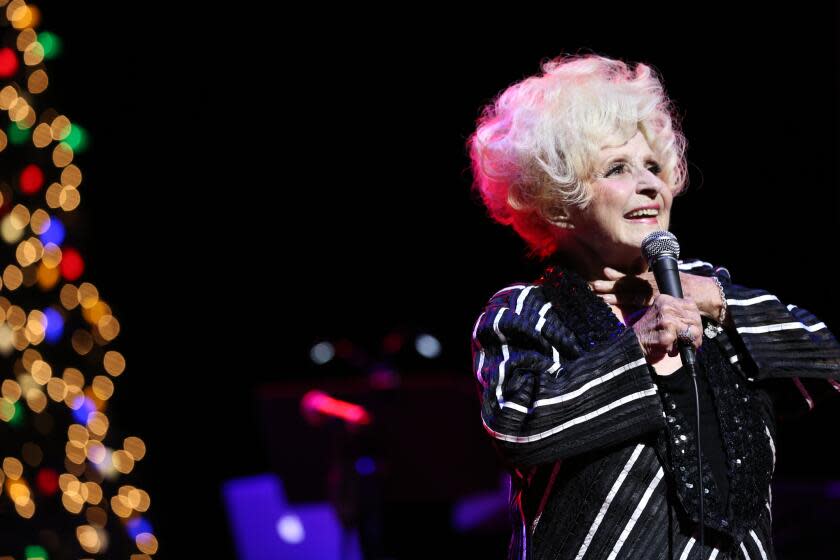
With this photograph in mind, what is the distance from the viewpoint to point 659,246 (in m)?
1.38

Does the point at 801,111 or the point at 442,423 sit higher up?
the point at 801,111

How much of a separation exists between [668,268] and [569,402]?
0.24 meters

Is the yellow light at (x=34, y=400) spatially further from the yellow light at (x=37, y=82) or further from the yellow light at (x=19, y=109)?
the yellow light at (x=37, y=82)

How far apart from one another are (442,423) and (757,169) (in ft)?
5.73

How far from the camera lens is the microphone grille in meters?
1.36

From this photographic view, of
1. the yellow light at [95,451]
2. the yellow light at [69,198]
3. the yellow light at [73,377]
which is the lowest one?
the yellow light at [95,451]

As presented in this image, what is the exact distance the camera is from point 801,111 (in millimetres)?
A: 3674

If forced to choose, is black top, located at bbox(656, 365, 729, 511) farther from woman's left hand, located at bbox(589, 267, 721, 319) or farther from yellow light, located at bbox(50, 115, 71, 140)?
yellow light, located at bbox(50, 115, 71, 140)

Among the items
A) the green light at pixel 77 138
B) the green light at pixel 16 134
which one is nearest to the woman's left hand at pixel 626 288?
the green light at pixel 77 138

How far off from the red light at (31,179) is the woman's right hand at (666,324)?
326 centimetres

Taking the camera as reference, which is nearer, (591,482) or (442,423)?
(591,482)

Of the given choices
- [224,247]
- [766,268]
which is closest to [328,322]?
[224,247]

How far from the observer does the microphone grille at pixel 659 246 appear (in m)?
1.36

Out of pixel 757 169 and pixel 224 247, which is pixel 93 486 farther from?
pixel 757 169
